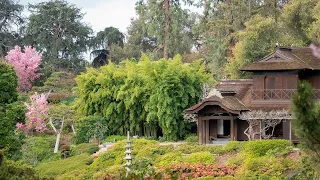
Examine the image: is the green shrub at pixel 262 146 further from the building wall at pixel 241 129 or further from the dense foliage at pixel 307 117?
the dense foliage at pixel 307 117

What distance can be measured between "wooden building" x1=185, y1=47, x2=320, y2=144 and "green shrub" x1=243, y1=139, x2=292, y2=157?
2.97 metres

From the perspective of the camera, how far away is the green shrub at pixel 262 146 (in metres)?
20.8

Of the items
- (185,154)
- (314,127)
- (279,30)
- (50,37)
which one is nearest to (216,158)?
(185,154)

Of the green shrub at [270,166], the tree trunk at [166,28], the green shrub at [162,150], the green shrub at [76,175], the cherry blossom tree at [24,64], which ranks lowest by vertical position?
the green shrub at [76,175]

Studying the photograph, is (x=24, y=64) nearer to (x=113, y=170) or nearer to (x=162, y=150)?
(x=162, y=150)

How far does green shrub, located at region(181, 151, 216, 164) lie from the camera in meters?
21.4

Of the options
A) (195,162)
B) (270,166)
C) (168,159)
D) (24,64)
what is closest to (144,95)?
(168,159)

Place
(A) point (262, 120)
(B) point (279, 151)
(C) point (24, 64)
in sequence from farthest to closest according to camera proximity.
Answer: (C) point (24, 64) → (A) point (262, 120) → (B) point (279, 151)

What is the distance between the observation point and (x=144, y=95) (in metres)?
28.8

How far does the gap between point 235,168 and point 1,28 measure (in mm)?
35599

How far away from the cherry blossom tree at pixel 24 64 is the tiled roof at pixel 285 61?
21.9 metres

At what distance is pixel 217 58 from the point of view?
1464 inches

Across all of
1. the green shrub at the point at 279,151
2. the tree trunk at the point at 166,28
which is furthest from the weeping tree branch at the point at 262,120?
the tree trunk at the point at 166,28

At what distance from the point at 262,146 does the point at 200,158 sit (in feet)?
7.93
